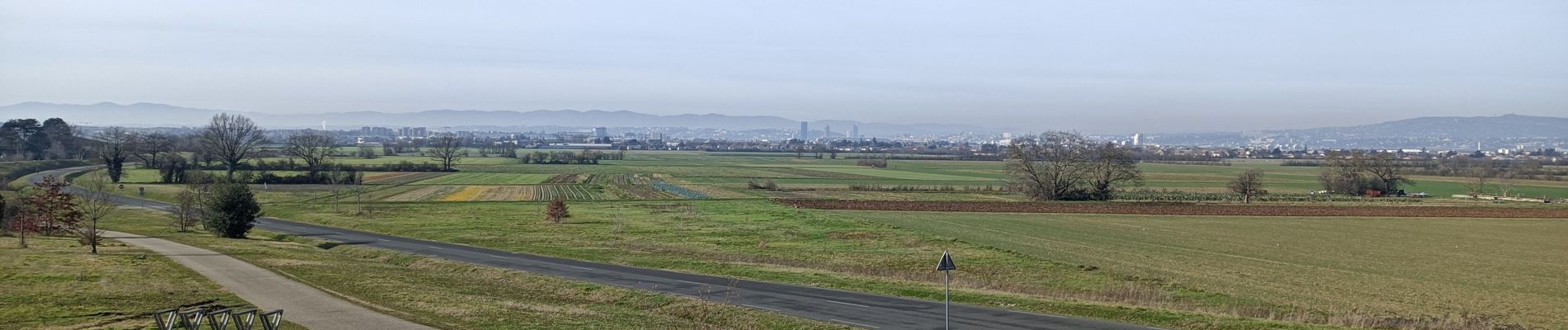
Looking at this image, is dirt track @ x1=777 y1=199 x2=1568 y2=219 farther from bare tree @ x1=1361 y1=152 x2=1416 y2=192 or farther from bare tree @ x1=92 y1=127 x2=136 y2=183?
bare tree @ x1=92 y1=127 x2=136 y2=183

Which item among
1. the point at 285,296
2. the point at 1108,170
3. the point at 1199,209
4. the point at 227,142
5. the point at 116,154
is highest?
the point at 227,142

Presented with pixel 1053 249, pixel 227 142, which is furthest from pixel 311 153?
pixel 1053 249

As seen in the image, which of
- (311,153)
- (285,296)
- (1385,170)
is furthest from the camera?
(311,153)

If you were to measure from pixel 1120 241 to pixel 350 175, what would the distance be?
71.5 metres

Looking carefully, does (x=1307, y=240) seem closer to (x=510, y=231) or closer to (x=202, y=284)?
(x=510, y=231)

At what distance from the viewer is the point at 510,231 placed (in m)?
50.7

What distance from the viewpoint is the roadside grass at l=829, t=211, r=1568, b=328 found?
27.1 m

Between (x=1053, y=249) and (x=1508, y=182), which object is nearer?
(x=1053, y=249)

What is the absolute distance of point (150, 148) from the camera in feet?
338

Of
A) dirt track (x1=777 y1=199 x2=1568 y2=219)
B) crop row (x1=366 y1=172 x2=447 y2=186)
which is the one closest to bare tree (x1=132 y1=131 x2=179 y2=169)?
crop row (x1=366 y1=172 x2=447 y2=186)

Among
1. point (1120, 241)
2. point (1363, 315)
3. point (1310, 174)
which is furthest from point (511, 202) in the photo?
point (1310, 174)

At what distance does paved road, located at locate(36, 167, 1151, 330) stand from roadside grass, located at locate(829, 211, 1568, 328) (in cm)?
891

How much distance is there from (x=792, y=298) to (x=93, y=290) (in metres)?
18.0

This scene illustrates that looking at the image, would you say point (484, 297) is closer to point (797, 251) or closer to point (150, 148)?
point (797, 251)
